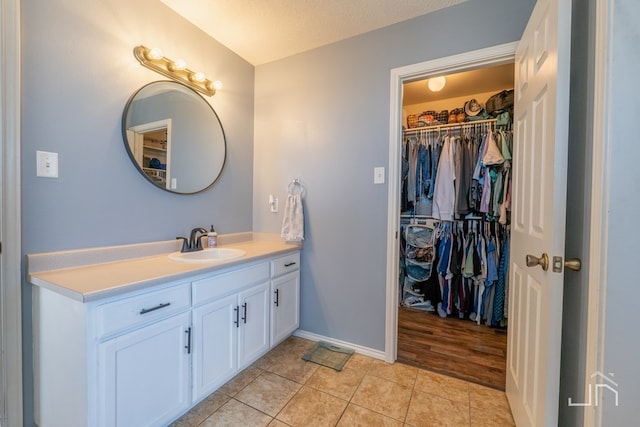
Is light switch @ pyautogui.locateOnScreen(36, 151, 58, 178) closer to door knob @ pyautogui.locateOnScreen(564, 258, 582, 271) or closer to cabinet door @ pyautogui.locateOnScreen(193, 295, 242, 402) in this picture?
cabinet door @ pyautogui.locateOnScreen(193, 295, 242, 402)

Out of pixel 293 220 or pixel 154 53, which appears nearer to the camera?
pixel 154 53

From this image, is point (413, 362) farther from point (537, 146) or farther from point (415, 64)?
point (415, 64)

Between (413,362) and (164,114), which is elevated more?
(164,114)

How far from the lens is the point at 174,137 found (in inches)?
70.6

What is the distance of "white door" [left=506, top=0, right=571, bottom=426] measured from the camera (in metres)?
0.87

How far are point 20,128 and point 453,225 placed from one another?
319cm

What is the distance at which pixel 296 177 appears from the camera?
2217mm

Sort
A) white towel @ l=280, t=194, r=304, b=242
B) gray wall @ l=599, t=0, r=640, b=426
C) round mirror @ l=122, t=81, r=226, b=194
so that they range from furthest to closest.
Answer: white towel @ l=280, t=194, r=304, b=242 → round mirror @ l=122, t=81, r=226, b=194 → gray wall @ l=599, t=0, r=640, b=426

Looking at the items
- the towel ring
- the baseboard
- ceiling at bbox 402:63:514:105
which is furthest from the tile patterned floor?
ceiling at bbox 402:63:514:105

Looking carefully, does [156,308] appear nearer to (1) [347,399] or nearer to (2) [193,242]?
(2) [193,242]

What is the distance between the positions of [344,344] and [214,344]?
1.03 meters

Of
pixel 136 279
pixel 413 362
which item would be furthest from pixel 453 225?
pixel 136 279

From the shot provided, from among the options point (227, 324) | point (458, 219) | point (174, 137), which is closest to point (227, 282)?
point (227, 324)

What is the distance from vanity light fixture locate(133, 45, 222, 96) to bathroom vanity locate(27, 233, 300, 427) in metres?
1.11
